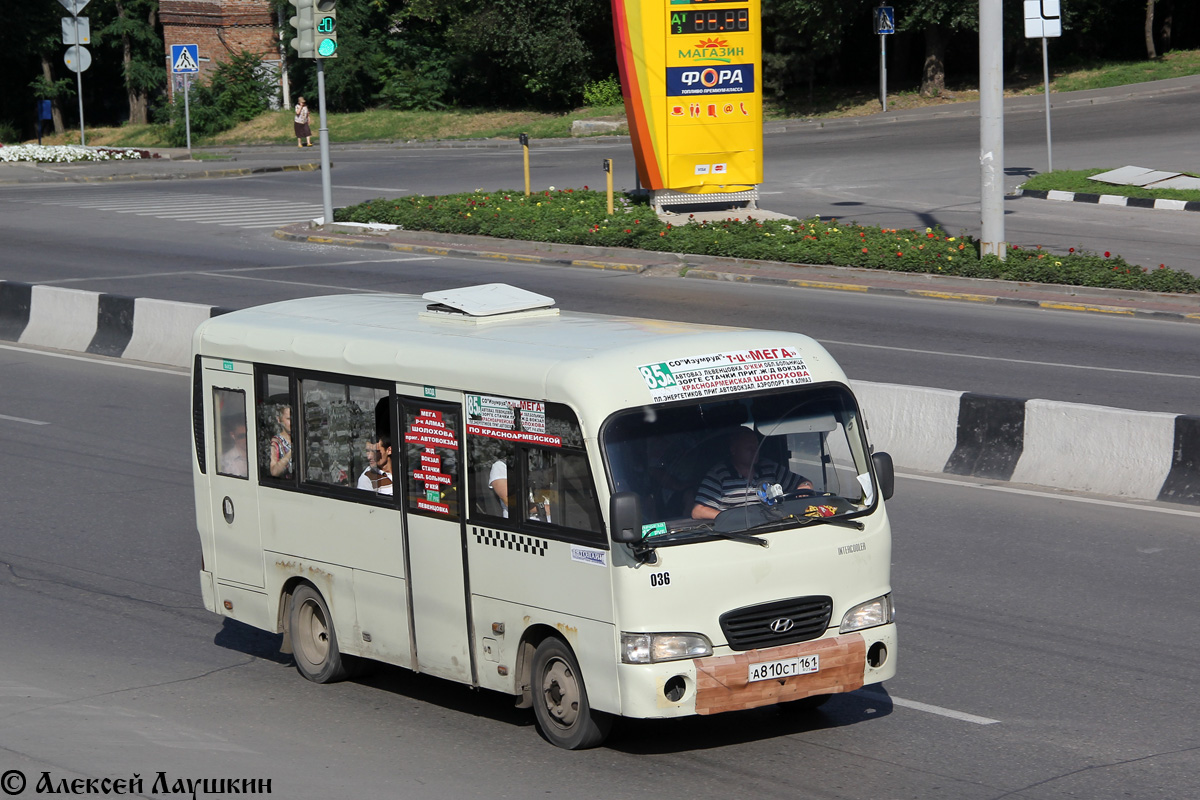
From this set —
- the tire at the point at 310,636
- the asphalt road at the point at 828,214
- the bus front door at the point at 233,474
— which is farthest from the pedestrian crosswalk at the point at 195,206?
the tire at the point at 310,636

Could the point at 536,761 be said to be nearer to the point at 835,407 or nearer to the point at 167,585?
the point at 835,407

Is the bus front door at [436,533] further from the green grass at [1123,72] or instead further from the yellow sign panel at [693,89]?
the green grass at [1123,72]

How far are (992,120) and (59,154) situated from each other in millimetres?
32267

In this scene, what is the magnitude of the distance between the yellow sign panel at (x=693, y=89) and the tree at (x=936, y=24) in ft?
67.5

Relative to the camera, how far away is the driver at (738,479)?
7.05 m

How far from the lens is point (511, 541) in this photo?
23.9ft

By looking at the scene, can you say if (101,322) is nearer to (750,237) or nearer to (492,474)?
(750,237)

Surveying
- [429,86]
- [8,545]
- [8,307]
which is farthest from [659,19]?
[429,86]

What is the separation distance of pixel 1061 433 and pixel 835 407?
5.47 meters

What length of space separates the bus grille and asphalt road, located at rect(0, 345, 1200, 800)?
0.55 metres

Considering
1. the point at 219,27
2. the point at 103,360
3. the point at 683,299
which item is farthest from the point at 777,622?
the point at 219,27

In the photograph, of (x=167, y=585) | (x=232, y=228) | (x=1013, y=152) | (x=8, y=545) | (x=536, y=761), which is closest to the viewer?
(x=536, y=761)

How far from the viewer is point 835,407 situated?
24.5ft

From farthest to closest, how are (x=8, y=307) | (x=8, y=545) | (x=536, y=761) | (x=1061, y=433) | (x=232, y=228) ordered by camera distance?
(x=232, y=228) < (x=8, y=307) < (x=1061, y=433) < (x=8, y=545) < (x=536, y=761)
